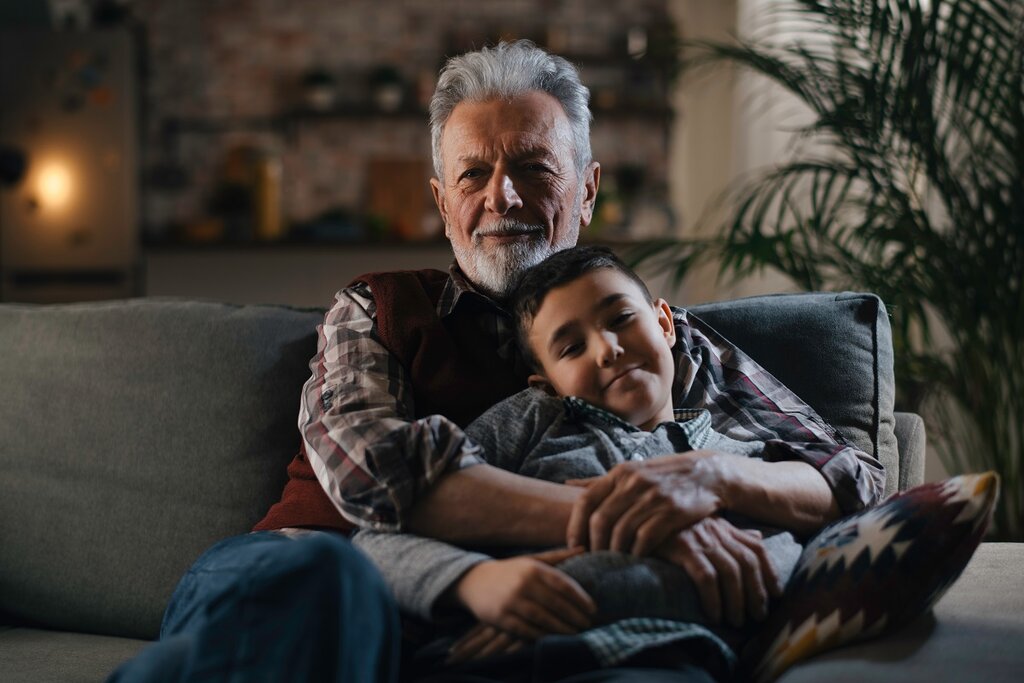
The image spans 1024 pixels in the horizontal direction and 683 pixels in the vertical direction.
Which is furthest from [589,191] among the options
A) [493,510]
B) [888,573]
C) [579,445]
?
[888,573]

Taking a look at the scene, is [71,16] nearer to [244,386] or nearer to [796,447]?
[244,386]

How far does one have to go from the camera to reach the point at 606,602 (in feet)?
3.43

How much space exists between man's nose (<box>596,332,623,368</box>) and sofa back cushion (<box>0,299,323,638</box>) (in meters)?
0.56

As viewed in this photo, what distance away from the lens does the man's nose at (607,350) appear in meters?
1.27

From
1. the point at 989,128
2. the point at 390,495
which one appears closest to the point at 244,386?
the point at 390,495

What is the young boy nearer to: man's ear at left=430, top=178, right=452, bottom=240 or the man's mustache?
the man's mustache

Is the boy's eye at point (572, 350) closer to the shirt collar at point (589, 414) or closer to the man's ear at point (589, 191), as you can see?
the shirt collar at point (589, 414)

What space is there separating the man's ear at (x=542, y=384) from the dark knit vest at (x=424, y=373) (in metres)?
0.07

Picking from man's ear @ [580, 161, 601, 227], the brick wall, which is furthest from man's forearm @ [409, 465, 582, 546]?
the brick wall

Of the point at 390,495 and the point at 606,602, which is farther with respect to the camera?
the point at 390,495

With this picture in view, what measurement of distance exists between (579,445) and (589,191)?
667mm

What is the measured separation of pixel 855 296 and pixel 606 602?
0.85 metres

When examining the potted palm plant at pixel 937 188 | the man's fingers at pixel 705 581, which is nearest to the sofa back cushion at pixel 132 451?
the man's fingers at pixel 705 581

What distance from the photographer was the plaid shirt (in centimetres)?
119
